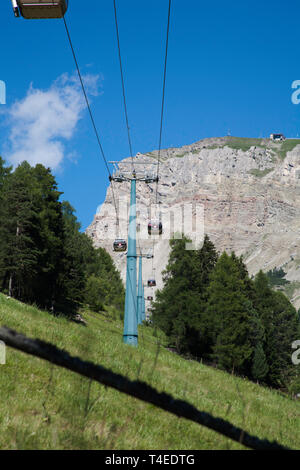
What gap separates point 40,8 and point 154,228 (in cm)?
2054

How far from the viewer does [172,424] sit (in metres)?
4.50

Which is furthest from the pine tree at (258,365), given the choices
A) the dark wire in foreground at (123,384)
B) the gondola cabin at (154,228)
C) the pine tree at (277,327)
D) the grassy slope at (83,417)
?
the dark wire in foreground at (123,384)

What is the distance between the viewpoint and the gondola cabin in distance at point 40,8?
7.29m

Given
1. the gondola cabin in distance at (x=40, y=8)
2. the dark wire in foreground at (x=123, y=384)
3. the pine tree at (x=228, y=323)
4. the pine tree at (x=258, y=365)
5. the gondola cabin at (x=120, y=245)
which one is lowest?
the pine tree at (x=258, y=365)

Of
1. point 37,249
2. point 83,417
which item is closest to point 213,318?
point 37,249

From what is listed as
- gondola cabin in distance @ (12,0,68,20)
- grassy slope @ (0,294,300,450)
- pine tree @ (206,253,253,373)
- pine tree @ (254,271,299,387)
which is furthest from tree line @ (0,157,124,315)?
grassy slope @ (0,294,300,450)

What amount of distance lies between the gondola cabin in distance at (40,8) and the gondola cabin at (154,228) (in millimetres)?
20141

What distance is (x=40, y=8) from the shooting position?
24.2ft

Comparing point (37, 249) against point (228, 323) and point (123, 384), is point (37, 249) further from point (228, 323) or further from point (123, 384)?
point (123, 384)

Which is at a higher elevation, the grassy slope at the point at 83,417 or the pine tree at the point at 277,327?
the grassy slope at the point at 83,417

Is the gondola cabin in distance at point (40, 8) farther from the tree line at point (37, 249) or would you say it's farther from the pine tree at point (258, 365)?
the pine tree at point (258, 365)

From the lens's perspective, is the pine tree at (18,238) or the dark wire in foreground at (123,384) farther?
the pine tree at (18,238)
